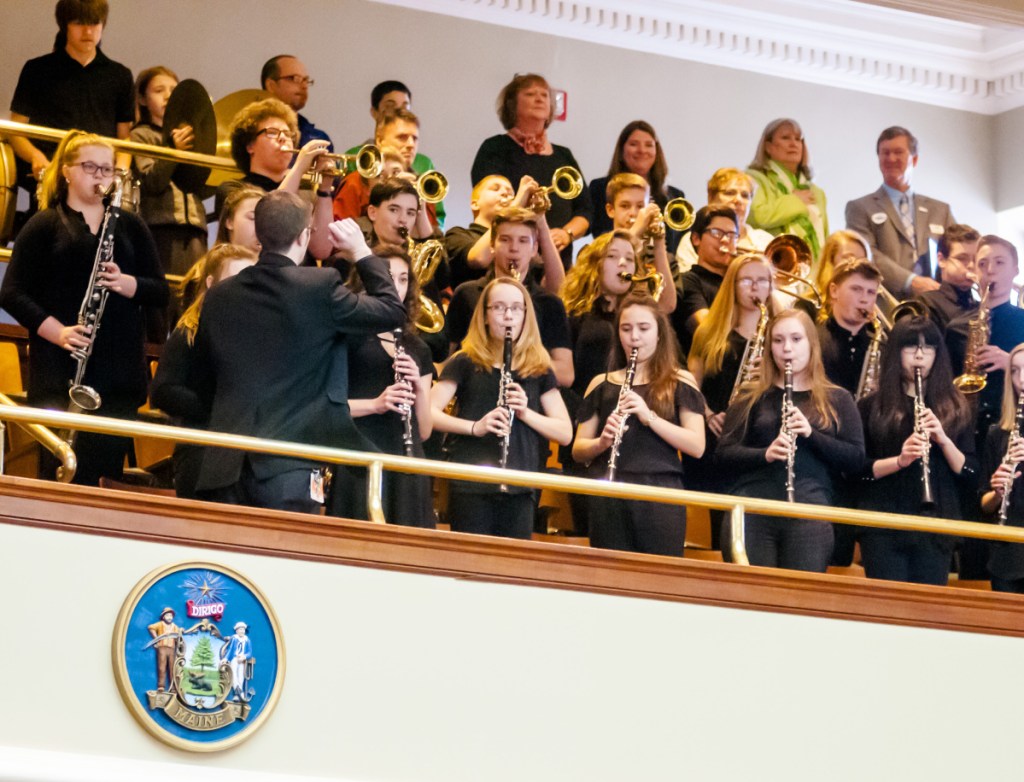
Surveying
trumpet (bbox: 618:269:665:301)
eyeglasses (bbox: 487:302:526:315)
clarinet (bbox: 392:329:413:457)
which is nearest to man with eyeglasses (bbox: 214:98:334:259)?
eyeglasses (bbox: 487:302:526:315)

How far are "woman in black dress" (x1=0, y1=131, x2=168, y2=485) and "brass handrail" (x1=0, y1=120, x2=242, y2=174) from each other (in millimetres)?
623

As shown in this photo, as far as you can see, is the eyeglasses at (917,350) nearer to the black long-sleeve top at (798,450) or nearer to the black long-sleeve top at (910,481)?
the black long-sleeve top at (910,481)

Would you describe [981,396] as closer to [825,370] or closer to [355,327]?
[825,370]

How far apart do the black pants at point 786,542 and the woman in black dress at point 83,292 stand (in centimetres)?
173

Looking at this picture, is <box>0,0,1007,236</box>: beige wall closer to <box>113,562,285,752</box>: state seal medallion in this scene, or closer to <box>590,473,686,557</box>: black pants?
<box>590,473,686,557</box>: black pants

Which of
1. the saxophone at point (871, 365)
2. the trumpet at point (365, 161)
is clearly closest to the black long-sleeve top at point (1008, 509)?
Answer: the saxophone at point (871, 365)

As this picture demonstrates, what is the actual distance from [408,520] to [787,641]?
1.05m

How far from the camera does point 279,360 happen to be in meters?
4.68

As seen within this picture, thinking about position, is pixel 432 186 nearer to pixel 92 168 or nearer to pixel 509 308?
pixel 509 308

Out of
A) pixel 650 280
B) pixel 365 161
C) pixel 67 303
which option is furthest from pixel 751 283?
pixel 67 303

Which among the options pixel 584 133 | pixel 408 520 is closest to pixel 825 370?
pixel 408 520

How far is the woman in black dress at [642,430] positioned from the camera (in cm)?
526

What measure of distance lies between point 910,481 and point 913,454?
9 centimetres

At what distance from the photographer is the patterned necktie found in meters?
7.95
